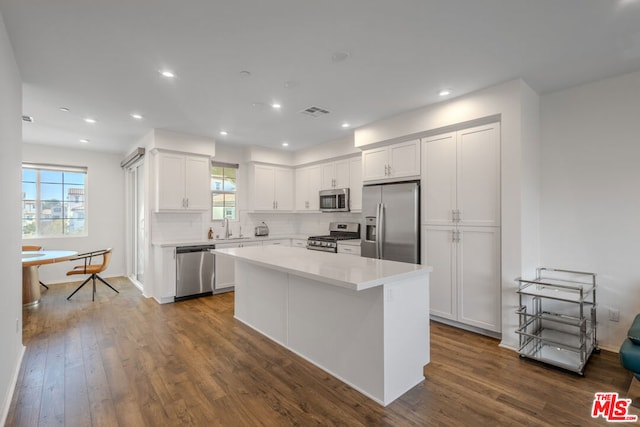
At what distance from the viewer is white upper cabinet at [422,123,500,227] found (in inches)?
125

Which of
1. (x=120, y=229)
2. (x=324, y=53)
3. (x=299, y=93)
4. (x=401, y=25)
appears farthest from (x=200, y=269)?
(x=401, y=25)

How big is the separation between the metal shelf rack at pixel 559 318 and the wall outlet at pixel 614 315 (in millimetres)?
154

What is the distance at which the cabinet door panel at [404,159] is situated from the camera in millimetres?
3838

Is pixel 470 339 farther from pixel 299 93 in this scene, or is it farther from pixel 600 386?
pixel 299 93

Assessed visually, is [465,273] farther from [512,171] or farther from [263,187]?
[263,187]

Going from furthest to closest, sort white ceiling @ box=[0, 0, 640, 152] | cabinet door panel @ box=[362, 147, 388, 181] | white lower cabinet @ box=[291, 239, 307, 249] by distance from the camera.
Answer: white lower cabinet @ box=[291, 239, 307, 249], cabinet door panel @ box=[362, 147, 388, 181], white ceiling @ box=[0, 0, 640, 152]

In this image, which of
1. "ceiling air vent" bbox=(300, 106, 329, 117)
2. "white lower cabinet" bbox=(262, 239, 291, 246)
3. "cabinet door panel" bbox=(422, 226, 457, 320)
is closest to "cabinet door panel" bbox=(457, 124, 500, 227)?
"cabinet door panel" bbox=(422, 226, 457, 320)

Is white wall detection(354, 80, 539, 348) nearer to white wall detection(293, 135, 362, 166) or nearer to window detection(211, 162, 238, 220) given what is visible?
white wall detection(293, 135, 362, 166)

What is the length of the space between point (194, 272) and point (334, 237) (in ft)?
7.91

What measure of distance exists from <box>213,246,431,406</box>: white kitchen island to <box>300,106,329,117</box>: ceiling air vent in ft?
6.29

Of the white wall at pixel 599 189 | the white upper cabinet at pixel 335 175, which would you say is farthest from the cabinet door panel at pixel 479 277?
the white upper cabinet at pixel 335 175

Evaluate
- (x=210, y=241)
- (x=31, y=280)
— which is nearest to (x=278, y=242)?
(x=210, y=241)

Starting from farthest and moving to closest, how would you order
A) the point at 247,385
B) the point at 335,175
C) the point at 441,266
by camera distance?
the point at 335,175, the point at 441,266, the point at 247,385

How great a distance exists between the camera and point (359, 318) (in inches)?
89.4
